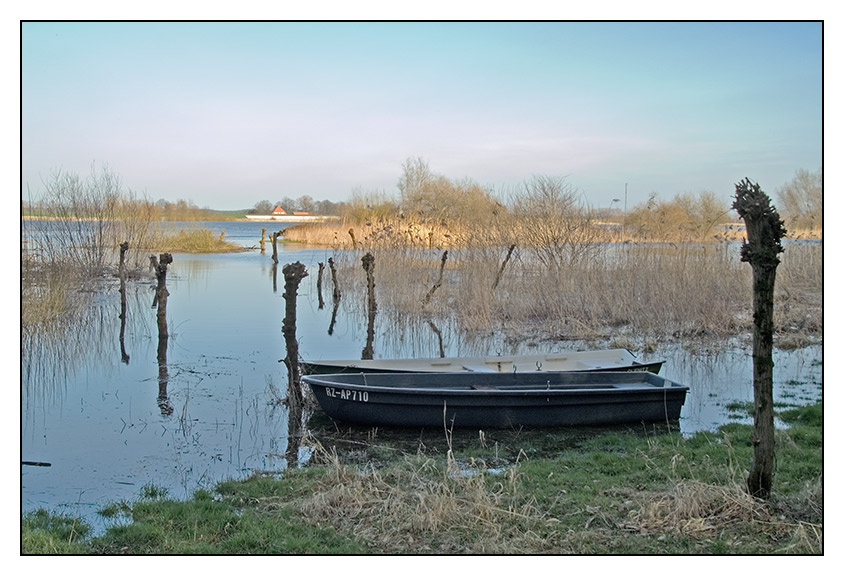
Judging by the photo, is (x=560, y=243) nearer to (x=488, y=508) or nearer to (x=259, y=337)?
(x=259, y=337)

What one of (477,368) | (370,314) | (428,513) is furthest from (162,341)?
(428,513)

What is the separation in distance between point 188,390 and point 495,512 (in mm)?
6975

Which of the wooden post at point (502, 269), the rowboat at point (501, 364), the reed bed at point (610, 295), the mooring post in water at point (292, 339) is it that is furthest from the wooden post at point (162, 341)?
the wooden post at point (502, 269)

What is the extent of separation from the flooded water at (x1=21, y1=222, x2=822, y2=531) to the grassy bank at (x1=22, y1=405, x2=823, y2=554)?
80 centimetres

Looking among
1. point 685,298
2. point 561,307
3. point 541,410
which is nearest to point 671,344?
point 685,298

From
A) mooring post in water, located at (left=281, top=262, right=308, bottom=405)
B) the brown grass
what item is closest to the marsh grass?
mooring post in water, located at (left=281, top=262, right=308, bottom=405)

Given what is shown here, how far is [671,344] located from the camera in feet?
50.0

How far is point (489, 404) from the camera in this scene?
8.83 m

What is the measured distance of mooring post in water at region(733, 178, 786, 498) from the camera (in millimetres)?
5238

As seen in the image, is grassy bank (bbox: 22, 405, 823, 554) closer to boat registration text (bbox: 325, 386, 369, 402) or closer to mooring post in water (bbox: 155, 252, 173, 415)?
boat registration text (bbox: 325, 386, 369, 402)

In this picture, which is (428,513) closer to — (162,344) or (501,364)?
(501,364)

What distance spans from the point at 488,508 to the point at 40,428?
6572 millimetres

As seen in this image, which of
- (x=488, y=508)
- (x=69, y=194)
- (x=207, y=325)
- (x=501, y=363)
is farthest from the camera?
(x=69, y=194)

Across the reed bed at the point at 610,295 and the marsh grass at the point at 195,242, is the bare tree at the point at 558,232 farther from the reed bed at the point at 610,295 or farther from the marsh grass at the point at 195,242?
the marsh grass at the point at 195,242
